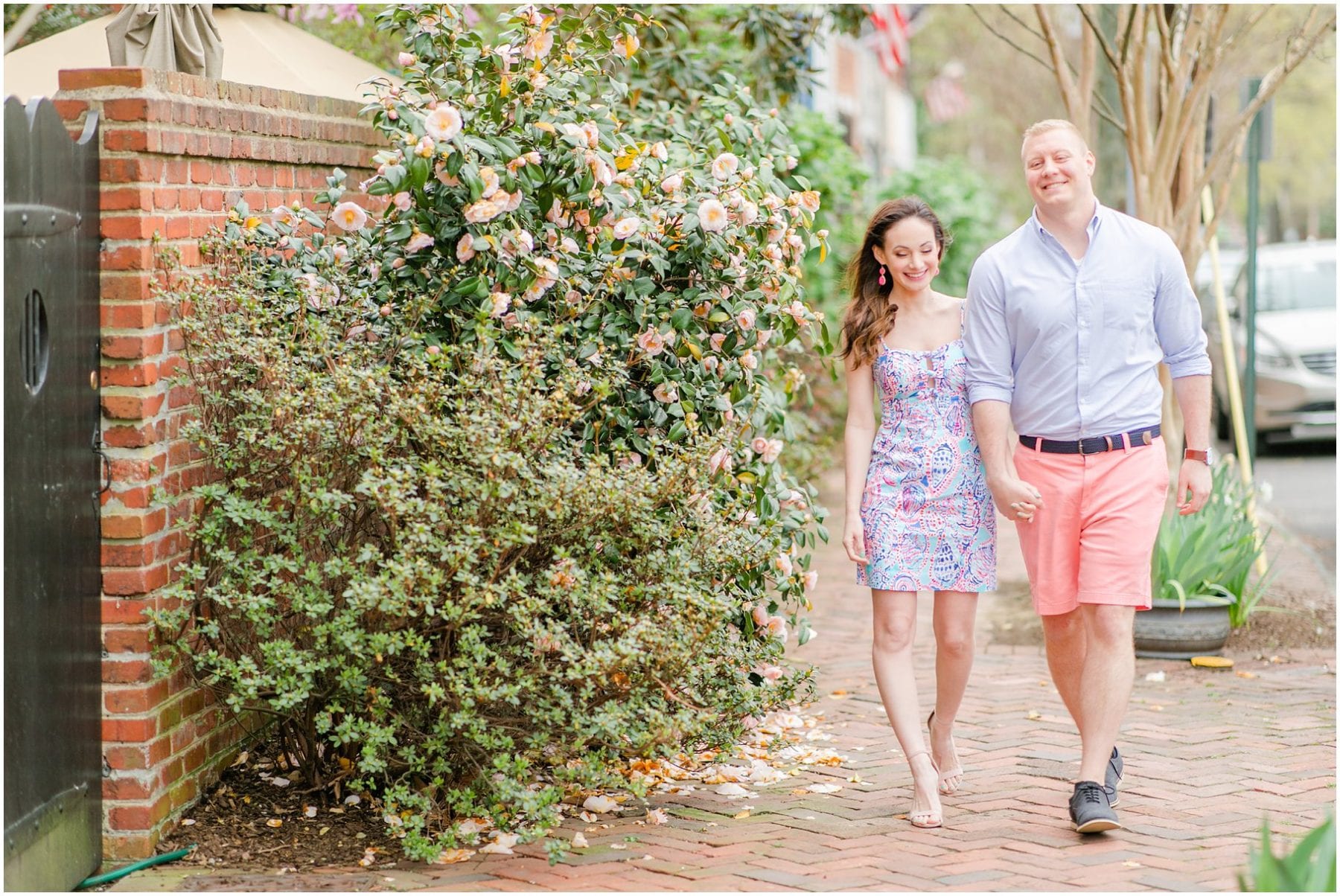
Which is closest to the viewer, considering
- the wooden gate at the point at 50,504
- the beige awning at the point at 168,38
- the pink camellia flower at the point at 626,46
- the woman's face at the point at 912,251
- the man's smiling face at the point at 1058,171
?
the wooden gate at the point at 50,504

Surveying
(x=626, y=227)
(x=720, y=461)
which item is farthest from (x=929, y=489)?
(x=626, y=227)

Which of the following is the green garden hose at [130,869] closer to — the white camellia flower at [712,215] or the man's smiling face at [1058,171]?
the white camellia flower at [712,215]

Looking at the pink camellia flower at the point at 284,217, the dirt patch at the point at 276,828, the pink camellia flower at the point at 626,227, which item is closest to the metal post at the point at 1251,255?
the pink camellia flower at the point at 626,227

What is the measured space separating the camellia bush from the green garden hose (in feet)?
1.44

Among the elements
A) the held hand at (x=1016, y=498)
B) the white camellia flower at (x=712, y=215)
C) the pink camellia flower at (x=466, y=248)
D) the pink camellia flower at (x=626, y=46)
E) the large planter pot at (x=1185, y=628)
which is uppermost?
the pink camellia flower at (x=626, y=46)

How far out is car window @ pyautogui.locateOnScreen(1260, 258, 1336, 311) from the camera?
15.1 m

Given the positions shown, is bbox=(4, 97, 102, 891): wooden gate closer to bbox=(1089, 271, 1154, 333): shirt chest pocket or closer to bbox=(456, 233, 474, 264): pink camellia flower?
bbox=(456, 233, 474, 264): pink camellia flower

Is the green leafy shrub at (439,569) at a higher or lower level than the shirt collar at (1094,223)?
lower

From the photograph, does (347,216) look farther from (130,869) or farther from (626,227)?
(130,869)

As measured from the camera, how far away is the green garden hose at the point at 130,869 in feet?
12.6

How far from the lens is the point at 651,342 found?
467 centimetres

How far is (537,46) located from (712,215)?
738 mm

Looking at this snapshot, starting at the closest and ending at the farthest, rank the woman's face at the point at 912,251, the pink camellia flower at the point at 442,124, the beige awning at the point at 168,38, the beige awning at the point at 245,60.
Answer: the pink camellia flower at the point at 442,124
the woman's face at the point at 912,251
the beige awning at the point at 168,38
the beige awning at the point at 245,60

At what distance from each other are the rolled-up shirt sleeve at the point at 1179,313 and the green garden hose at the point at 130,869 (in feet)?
10.3
